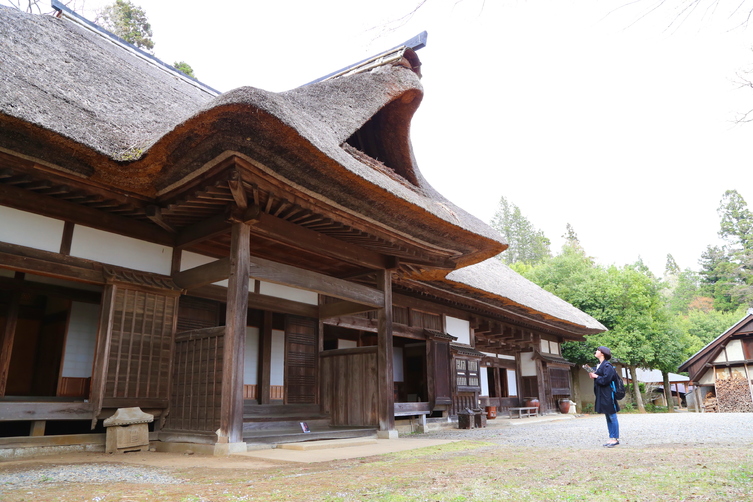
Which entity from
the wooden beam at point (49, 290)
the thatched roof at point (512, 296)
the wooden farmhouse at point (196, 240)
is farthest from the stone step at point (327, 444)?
the thatched roof at point (512, 296)

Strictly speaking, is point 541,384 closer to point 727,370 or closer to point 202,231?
point 727,370

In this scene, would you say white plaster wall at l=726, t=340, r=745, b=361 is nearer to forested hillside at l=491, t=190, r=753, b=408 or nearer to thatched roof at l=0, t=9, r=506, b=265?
forested hillside at l=491, t=190, r=753, b=408

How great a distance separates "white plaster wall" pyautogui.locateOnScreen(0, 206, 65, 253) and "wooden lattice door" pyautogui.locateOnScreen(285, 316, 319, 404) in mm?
3764

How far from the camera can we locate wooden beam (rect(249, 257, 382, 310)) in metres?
5.98

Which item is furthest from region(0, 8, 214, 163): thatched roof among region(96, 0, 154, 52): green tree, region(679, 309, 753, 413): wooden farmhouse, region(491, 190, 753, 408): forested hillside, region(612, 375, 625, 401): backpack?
region(679, 309, 753, 413): wooden farmhouse

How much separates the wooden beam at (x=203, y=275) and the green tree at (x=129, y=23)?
18.1m

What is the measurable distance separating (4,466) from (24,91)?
3394mm

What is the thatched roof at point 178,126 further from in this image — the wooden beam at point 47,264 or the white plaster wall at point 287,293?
the white plaster wall at point 287,293

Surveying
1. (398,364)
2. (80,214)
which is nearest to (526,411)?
(398,364)

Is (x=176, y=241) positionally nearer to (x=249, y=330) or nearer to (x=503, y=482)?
(x=249, y=330)

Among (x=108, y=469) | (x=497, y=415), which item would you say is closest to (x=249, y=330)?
(x=108, y=469)

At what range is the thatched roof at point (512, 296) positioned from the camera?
10540mm

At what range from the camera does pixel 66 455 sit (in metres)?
5.19

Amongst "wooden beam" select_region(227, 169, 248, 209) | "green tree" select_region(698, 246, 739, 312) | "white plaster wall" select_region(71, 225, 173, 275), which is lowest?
"white plaster wall" select_region(71, 225, 173, 275)
